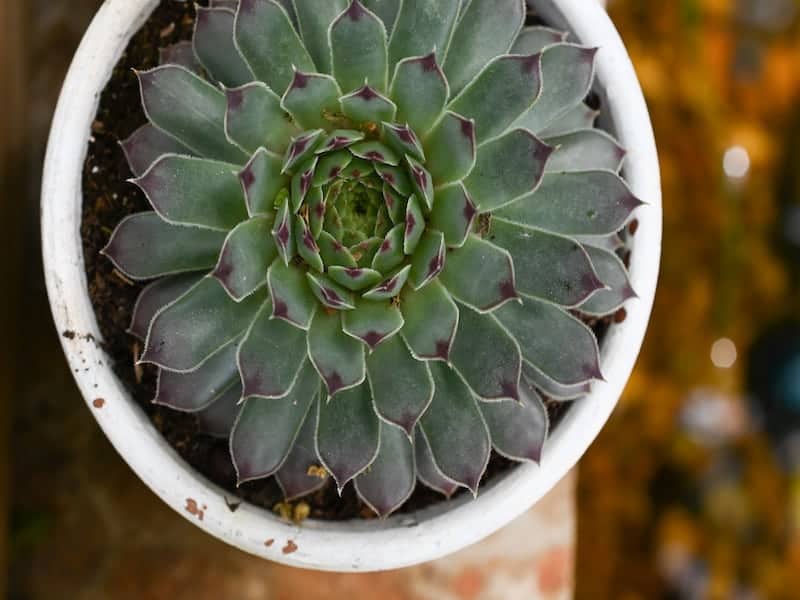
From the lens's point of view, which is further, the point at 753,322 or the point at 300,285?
the point at 753,322

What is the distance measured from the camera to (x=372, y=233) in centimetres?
79

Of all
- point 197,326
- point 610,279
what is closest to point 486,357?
point 610,279

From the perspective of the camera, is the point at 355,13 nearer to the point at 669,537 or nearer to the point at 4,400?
the point at 4,400

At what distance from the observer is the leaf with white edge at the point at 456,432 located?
0.83m

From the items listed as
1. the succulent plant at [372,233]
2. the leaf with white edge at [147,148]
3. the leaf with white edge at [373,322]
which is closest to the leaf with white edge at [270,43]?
the succulent plant at [372,233]

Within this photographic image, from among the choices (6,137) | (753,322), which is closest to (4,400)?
(6,137)

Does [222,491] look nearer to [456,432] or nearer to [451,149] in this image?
[456,432]

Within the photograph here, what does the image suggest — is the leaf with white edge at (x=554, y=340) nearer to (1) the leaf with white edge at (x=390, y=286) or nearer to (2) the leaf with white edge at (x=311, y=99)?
(1) the leaf with white edge at (x=390, y=286)

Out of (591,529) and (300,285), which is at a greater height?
(300,285)

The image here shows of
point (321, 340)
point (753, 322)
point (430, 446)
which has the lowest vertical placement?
point (753, 322)

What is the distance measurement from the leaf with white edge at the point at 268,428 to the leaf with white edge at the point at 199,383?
47 millimetres

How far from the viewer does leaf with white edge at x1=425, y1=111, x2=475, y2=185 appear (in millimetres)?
746

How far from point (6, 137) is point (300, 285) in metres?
0.68

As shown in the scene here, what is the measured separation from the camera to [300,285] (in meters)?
0.80
